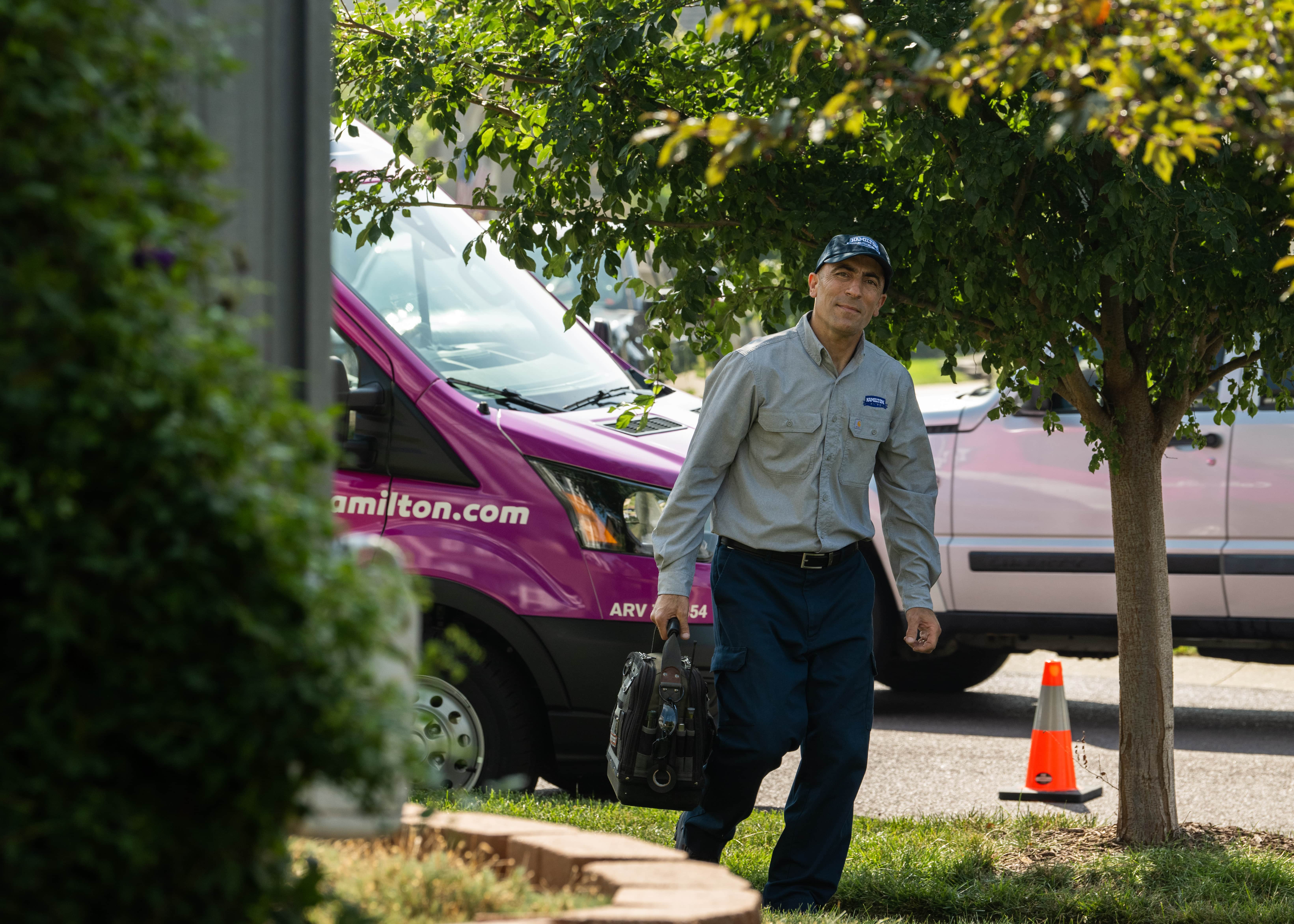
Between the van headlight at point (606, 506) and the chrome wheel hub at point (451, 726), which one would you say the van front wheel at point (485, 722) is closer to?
the chrome wheel hub at point (451, 726)

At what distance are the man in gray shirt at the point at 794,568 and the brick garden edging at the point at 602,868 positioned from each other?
5.22 ft

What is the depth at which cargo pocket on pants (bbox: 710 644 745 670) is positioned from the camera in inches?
165

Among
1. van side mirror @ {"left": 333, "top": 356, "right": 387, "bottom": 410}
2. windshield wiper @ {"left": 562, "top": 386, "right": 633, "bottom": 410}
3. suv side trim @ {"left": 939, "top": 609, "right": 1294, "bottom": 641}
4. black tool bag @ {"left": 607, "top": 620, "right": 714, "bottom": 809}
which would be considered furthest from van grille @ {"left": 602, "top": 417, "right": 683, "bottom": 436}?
suv side trim @ {"left": 939, "top": 609, "right": 1294, "bottom": 641}

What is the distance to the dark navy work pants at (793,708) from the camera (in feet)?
13.8

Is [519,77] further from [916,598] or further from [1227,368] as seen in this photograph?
[1227,368]

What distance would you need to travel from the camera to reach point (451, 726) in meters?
5.26

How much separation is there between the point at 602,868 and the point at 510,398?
3481mm

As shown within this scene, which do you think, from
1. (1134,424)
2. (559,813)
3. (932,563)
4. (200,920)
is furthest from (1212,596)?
(200,920)

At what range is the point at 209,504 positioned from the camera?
1.60 metres

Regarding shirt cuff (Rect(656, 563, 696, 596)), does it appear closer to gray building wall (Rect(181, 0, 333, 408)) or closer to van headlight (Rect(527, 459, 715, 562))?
van headlight (Rect(527, 459, 715, 562))

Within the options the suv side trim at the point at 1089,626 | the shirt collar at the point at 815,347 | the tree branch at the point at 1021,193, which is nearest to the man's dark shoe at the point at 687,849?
the shirt collar at the point at 815,347

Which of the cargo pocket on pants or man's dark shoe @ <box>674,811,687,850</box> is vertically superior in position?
the cargo pocket on pants

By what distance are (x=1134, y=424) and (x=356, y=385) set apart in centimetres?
285

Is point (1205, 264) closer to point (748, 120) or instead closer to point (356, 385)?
point (748, 120)
